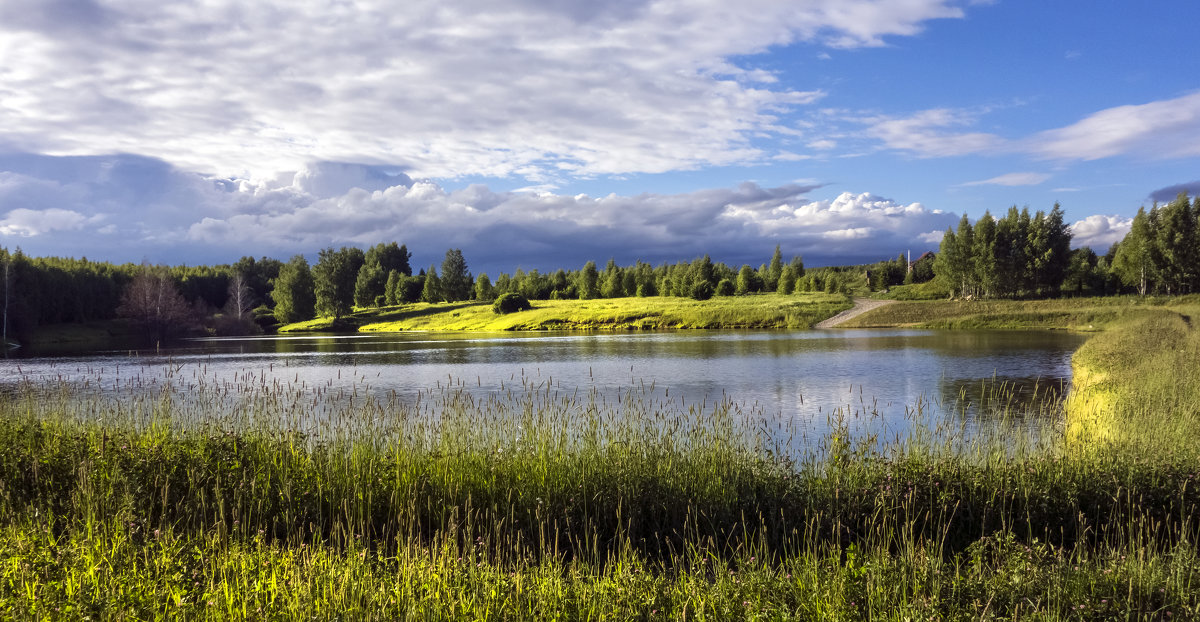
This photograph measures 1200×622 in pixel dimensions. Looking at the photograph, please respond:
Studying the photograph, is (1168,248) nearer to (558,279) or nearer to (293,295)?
(558,279)

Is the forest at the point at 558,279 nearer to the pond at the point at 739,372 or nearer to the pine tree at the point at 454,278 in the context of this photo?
the pine tree at the point at 454,278

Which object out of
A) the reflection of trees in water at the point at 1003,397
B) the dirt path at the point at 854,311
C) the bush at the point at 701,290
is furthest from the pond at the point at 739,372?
the bush at the point at 701,290

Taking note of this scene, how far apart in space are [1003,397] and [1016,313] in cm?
5058

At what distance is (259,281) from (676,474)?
448 feet

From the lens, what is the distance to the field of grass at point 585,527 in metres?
4.85

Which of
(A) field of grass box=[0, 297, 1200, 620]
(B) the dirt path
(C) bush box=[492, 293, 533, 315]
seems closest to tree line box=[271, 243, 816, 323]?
(C) bush box=[492, 293, 533, 315]

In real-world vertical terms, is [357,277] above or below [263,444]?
above

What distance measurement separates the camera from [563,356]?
39.5m

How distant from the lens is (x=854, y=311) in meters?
73.6

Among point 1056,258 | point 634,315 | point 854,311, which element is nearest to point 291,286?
point 634,315

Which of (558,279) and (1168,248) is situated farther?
(558,279)

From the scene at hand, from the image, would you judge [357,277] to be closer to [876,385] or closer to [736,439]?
[876,385]

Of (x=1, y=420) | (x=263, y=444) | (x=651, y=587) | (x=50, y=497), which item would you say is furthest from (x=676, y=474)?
(x=1, y=420)

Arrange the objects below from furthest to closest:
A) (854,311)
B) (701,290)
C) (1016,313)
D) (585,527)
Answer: (701,290) < (854,311) < (1016,313) < (585,527)
